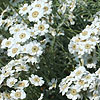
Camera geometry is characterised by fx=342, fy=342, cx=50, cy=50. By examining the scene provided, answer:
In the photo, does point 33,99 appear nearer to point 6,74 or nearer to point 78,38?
point 6,74

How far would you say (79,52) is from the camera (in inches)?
100

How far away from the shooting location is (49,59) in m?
2.77

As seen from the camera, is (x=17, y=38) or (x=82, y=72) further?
(x=17, y=38)

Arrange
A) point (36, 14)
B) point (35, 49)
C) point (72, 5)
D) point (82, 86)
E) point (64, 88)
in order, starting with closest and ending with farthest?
1. point (82, 86)
2. point (64, 88)
3. point (35, 49)
4. point (36, 14)
5. point (72, 5)

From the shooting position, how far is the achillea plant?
2.40 m

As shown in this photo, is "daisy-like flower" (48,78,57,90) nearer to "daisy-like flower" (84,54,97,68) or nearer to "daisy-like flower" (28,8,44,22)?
"daisy-like flower" (84,54,97,68)

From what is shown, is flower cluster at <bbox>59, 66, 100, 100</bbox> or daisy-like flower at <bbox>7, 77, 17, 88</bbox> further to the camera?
daisy-like flower at <bbox>7, 77, 17, 88</bbox>

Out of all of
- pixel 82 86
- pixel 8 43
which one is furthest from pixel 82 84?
pixel 8 43

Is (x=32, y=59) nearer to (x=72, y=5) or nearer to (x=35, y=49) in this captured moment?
(x=35, y=49)

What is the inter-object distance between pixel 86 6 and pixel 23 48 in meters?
0.90

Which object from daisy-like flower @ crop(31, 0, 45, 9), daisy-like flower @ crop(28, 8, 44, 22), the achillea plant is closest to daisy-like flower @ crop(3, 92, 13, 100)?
the achillea plant

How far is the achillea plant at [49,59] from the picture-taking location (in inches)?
94.4

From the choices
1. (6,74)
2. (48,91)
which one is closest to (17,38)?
(6,74)

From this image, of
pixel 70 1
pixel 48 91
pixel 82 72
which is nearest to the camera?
pixel 82 72
